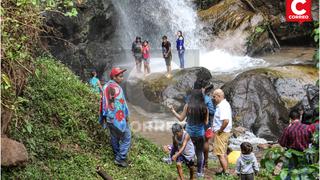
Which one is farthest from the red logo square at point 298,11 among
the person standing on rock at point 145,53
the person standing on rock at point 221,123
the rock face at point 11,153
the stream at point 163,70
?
the rock face at point 11,153

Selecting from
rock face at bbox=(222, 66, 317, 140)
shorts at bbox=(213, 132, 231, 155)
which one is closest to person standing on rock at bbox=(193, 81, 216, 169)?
shorts at bbox=(213, 132, 231, 155)

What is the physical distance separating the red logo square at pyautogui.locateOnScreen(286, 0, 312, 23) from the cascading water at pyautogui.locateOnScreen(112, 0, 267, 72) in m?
3.30

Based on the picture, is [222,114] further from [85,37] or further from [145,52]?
[85,37]

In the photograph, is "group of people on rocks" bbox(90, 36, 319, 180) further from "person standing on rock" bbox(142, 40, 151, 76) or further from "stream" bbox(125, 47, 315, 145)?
"person standing on rock" bbox(142, 40, 151, 76)

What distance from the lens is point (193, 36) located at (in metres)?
23.4

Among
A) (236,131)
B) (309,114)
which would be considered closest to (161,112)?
(236,131)

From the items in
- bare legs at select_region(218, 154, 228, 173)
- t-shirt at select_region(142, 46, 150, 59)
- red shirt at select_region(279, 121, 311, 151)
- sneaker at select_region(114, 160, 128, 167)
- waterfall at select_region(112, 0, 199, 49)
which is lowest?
bare legs at select_region(218, 154, 228, 173)

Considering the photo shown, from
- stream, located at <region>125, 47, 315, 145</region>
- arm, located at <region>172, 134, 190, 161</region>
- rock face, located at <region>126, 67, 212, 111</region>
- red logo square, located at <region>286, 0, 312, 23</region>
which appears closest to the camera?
arm, located at <region>172, 134, 190, 161</region>

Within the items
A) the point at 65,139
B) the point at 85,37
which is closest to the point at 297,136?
the point at 65,139

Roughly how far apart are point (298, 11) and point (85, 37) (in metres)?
11.9

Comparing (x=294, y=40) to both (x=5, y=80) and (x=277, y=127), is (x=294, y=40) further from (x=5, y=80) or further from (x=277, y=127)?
(x=5, y=80)

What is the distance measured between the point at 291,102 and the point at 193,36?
10874 mm

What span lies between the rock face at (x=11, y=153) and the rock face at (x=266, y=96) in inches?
308

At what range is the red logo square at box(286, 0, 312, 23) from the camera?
2161cm
